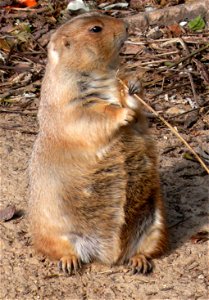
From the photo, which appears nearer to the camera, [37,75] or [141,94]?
[141,94]

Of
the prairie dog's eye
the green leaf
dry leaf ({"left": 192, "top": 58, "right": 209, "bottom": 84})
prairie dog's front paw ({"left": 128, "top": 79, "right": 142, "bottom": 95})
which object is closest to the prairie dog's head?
the prairie dog's eye

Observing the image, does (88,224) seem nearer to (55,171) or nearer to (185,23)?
(55,171)

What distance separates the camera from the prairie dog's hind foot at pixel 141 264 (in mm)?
5172

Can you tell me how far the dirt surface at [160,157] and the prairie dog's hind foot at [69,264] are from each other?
0.14 feet

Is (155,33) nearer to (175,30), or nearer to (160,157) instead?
(175,30)

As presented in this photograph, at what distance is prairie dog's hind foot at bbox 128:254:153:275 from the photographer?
5172mm

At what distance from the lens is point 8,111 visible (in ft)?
23.9

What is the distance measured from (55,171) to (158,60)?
9.71ft

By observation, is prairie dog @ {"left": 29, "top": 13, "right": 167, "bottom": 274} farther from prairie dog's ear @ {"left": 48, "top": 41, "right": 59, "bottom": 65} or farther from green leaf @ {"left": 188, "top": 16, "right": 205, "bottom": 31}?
green leaf @ {"left": 188, "top": 16, "right": 205, "bottom": 31}

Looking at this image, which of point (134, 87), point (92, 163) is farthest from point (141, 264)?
point (134, 87)

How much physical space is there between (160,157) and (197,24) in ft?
7.94

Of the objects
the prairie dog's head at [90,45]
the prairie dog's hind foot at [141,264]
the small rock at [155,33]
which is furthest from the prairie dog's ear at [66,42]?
the small rock at [155,33]

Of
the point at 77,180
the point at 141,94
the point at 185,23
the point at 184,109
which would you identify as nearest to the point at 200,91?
the point at 184,109

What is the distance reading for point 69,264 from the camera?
517 centimetres
